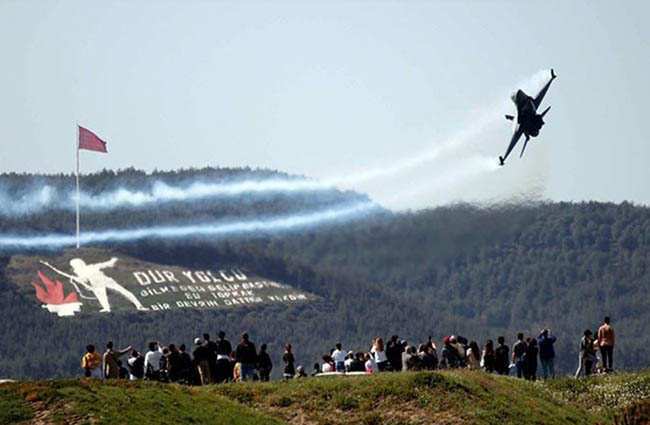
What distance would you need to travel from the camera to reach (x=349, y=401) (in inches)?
2773

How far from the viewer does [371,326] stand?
188 meters

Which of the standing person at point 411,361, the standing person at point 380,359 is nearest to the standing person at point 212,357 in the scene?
the standing person at point 380,359

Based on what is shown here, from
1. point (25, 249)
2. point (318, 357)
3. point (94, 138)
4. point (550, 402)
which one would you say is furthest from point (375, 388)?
point (25, 249)

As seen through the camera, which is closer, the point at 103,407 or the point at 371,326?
the point at 103,407

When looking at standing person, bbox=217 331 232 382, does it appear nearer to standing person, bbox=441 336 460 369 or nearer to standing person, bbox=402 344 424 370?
standing person, bbox=402 344 424 370

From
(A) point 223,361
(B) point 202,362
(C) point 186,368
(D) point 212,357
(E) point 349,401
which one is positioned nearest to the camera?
(E) point 349,401

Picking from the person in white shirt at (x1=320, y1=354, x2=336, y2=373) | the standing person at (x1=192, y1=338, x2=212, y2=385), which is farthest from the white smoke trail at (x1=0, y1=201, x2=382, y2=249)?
the standing person at (x1=192, y1=338, x2=212, y2=385)

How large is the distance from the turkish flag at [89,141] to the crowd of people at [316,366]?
169ft

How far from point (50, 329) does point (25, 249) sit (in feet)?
28.6

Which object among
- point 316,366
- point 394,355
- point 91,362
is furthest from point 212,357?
point 394,355

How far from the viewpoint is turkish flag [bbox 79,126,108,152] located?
128 meters

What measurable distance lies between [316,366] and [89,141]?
53.6m

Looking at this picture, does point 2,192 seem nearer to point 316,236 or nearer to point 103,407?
point 316,236

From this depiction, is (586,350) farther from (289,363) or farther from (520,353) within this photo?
(289,363)
